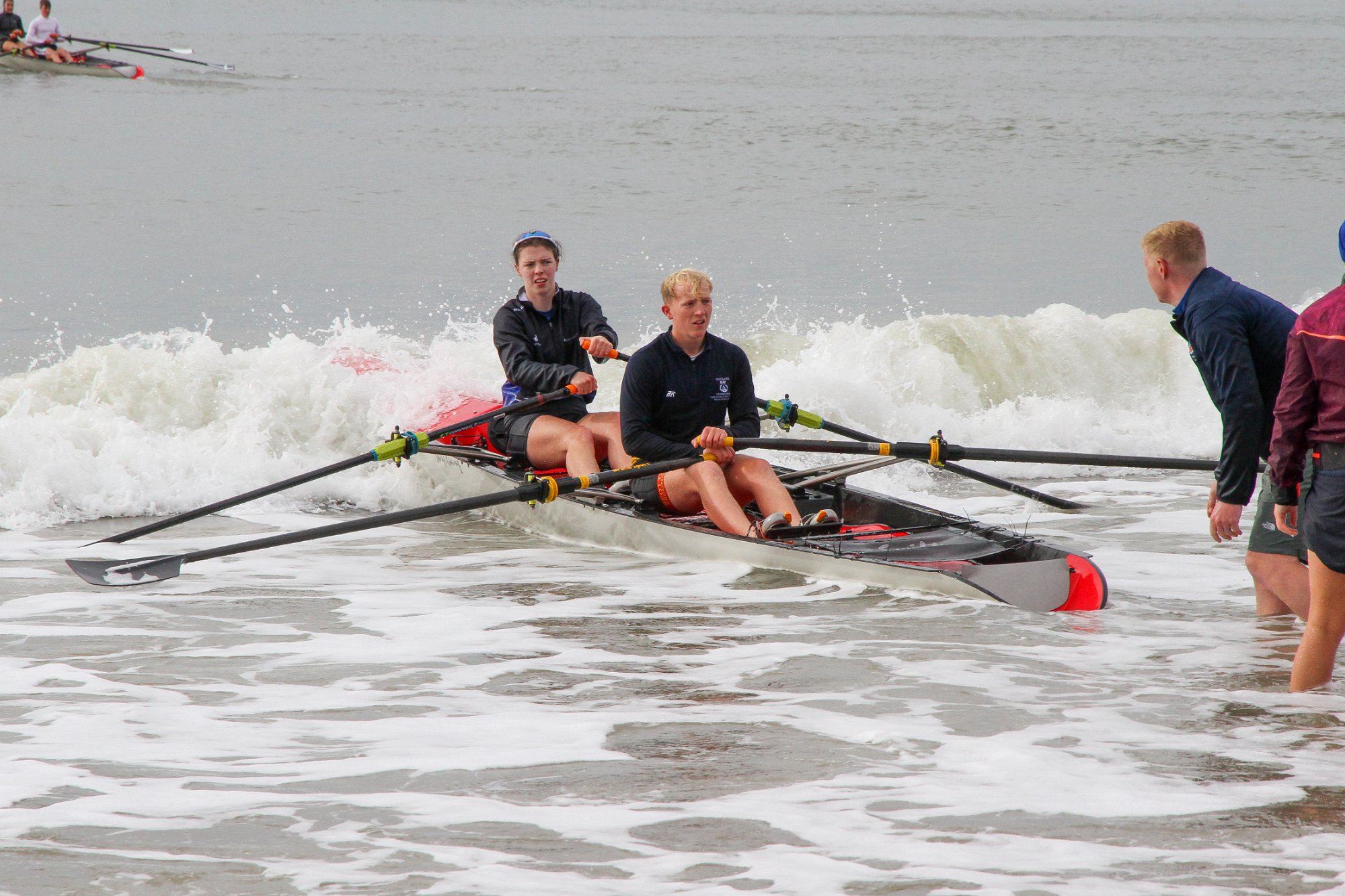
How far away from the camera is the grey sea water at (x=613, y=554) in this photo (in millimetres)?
3709

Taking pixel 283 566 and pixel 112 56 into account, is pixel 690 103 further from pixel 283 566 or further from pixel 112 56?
pixel 283 566


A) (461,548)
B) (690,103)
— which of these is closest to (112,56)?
(690,103)

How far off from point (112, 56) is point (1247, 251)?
29647mm

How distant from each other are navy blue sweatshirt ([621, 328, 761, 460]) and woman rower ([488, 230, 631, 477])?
2.36ft

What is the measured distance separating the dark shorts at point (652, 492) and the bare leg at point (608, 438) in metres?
0.25

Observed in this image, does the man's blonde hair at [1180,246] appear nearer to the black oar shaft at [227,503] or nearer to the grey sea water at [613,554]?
the grey sea water at [613,554]

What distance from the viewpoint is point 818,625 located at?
19.5 ft

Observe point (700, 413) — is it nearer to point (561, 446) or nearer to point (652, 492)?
point (652, 492)

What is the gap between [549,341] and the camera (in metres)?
7.97

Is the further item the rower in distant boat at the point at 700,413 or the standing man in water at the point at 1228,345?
the rower in distant boat at the point at 700,413

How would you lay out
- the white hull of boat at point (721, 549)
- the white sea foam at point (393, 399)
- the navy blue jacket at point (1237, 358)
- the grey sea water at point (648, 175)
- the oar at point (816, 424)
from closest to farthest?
the navy blue jacket at point (1237, 358)
the white hull of boat at point (721, 549)
the oar at point (816, 424)
the white sea foam at point (393, 399)
the grey sea water at point (648, 175)

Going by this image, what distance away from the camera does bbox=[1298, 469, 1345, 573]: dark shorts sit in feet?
12.9

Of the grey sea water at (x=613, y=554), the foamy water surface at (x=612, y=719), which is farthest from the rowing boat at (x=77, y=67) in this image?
the foamy water surface at (x=612, y=719)

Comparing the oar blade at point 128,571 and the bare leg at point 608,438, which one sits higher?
the bare leg at point 608,438
